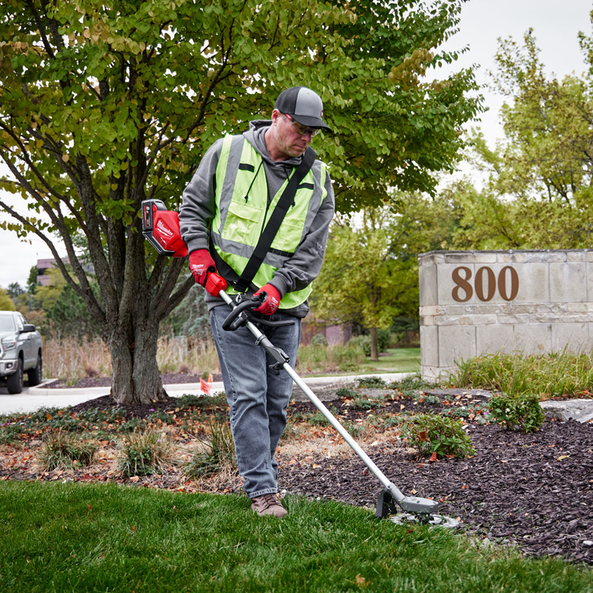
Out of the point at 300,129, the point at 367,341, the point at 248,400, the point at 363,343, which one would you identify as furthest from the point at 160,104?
the point at 367,341

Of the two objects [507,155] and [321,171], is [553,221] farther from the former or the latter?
[321,171]

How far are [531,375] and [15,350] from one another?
931cm

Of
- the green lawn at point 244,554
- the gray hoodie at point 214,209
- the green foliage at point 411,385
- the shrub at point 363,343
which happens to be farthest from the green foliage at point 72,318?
the gray hoodie at point 214,209

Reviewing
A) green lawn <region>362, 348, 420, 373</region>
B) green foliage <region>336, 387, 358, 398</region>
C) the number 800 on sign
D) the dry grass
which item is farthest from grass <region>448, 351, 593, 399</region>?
the dry grass

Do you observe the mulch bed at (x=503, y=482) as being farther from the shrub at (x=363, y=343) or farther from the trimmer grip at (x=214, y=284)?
the shrub at (x=363, y=343)

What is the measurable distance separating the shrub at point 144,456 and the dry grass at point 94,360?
33.2 ft

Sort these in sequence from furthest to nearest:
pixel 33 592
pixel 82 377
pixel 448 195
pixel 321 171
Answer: pixel 448 195 < pixel 82 377 < pixel 321 171 < pixel 33 592

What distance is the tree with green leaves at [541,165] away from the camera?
15.6 m

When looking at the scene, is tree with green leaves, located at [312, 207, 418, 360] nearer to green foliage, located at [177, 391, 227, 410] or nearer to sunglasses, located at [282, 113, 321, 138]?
green foliage, located at [177, 391, 227, 410]

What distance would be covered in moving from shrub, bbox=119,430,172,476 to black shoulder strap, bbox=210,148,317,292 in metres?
2.11

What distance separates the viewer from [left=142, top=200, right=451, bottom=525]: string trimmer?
2.88 meters

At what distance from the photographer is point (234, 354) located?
3.17 metres

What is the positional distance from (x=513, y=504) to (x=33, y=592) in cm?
231

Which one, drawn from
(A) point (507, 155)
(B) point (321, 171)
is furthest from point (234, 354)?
(A) point (507, 155)
